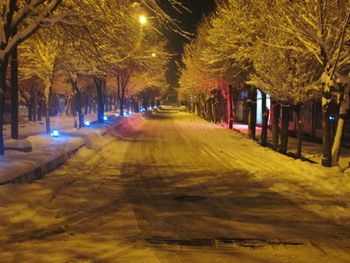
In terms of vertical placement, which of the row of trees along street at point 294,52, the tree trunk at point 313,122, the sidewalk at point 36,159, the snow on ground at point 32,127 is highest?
the row of trees along street at point 294,52

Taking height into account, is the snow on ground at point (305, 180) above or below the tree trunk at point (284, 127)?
below

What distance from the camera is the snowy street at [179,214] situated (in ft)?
21.2

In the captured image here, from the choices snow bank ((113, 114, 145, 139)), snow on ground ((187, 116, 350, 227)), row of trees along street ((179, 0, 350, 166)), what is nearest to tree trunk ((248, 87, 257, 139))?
row of trees along street ((179, 0, 350, 166))

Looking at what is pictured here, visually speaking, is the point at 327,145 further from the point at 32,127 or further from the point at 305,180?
the point at 32,127

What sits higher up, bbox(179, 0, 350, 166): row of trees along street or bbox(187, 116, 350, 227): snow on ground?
bbox(179, 0, 350, 166): row of trees along street

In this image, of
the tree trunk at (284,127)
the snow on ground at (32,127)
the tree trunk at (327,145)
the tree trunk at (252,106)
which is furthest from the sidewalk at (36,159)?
the tree trunk at (252,106)

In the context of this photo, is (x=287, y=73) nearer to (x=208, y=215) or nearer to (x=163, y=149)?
(x=163, y=149)

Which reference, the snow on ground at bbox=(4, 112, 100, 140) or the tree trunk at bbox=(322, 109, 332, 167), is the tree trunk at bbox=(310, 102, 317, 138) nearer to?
the tree trunk at bbox=(322, 109, 332, 167)

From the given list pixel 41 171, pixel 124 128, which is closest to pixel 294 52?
pixel 41 171

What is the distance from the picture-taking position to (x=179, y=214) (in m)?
8.84

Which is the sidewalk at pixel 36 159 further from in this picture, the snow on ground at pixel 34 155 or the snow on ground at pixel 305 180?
the snow on ground at pixel 305 180

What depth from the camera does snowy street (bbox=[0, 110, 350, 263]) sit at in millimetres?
6449

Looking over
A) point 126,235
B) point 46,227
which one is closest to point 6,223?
point 46,227

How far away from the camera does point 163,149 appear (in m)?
21.6
